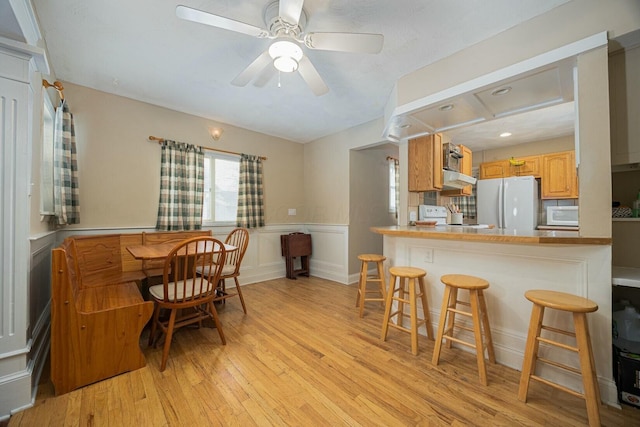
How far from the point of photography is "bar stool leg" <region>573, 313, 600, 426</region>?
122 cm

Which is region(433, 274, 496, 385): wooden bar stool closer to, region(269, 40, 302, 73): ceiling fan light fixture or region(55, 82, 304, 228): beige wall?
region(269, 40, 302, 73): ceiling fan light fixture

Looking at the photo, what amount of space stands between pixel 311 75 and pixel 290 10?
55 centimetres

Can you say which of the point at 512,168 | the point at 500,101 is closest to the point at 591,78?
the point at 500,101

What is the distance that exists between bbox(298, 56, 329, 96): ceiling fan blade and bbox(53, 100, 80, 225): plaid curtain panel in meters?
2.28

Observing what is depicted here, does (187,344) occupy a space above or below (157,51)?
below

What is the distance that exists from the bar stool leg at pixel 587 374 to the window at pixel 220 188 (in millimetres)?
3705

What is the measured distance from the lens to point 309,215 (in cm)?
459

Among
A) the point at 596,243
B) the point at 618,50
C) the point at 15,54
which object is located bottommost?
the point at 596,243

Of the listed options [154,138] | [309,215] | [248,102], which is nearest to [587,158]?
[248,102]

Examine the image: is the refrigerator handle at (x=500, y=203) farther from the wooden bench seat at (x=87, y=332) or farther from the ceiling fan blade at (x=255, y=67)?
the wooden bench seat at (x=87, y=332)

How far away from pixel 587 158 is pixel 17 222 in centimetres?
334

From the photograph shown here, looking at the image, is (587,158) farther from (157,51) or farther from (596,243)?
(157,51)

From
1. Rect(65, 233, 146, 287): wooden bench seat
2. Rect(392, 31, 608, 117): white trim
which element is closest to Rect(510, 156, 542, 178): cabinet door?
Rect(392, 31, 608, 117): white trim

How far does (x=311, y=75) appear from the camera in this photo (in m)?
1.94
